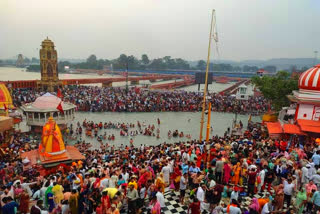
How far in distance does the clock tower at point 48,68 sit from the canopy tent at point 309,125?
3515 centimetres

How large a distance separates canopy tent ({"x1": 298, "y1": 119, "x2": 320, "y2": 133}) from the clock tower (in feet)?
115

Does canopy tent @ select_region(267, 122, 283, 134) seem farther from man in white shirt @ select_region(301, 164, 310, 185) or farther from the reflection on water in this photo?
man in white shirt @ select_region(301, 164, 310, 185)

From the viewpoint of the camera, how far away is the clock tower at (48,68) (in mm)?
37156

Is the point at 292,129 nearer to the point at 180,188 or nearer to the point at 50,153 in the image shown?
A: the point at 180,188

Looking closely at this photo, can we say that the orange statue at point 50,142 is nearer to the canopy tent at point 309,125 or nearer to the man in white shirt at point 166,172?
the man in white shirt at point 166,172

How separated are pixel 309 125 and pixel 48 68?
37.3m

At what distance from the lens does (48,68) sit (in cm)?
3797

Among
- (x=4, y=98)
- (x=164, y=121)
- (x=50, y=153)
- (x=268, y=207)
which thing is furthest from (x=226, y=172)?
(x=164, y=121)

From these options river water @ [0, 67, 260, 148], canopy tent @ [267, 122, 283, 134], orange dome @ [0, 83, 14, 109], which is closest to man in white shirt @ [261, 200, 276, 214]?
canopy tent @ [267, 122, 283, 134]

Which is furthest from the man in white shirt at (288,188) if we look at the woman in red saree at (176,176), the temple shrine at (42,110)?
the temple shrine at (42,110)

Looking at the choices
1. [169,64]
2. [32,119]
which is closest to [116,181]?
[32,119]

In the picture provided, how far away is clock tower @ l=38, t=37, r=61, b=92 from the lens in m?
37.2

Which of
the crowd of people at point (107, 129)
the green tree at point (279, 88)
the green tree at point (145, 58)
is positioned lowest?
the crowd of people at point (107, 129)

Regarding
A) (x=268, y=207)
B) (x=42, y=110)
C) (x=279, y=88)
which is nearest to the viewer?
(x=268, y=207)
